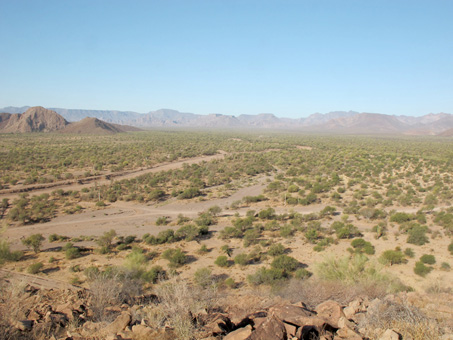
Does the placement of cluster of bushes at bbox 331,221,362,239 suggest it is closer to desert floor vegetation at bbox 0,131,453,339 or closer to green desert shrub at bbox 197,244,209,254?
desert floor vegetation at bbox 0,131,453,339

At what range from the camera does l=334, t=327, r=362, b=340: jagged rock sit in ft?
20.4

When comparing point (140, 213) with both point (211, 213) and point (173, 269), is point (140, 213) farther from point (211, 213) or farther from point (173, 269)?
point (173, 269)

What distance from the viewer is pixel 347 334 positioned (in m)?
6.38

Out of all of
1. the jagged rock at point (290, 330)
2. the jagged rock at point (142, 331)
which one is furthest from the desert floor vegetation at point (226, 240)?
the jagged rock at point (290, 330)

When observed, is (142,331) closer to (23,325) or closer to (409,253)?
(23,325)

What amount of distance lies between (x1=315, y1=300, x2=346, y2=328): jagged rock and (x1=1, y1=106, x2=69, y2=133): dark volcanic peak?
169m

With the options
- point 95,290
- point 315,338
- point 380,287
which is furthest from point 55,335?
point 380,287

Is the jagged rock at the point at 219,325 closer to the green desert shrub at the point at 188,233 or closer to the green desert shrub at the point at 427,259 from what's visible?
the green desert shrub at the point at 188,233

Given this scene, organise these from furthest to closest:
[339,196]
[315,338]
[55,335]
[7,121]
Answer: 1. [7,121]
2. [339,196]
3. [55,335]
4. [315,338]

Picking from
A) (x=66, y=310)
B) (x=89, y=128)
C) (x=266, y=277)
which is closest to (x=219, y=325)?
(x=66, y=310)

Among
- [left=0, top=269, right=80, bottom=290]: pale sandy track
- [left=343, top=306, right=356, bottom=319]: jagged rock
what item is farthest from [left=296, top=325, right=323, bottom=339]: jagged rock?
[left=0, top=269, right=80, bottom=290]: pale sandy track

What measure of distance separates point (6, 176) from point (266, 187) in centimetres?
3772

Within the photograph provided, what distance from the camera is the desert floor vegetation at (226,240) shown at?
1005cm

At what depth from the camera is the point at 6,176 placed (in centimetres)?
3922
